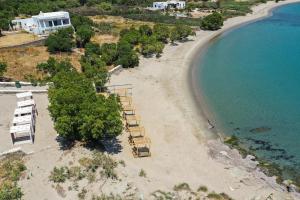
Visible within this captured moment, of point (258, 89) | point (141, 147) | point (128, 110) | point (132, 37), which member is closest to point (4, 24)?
point (132, 37)

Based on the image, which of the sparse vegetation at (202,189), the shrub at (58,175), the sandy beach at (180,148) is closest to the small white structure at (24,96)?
the sandy beach at (180,148)

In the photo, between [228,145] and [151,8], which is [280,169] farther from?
[151,8]

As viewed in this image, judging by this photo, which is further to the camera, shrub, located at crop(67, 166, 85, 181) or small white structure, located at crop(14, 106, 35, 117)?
small white structure, located at crop(14, 106, 35, 117)

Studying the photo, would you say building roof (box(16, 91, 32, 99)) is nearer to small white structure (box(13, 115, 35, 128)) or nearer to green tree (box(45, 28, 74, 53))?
small white structure (box(13, 115, 35, 128))

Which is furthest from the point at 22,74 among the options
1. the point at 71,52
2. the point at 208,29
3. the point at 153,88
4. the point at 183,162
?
the point at 208,29

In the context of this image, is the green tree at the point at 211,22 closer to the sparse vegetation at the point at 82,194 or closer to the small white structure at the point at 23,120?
the small white structure at the point at 23,120

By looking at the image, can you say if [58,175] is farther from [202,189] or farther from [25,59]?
[25,59]

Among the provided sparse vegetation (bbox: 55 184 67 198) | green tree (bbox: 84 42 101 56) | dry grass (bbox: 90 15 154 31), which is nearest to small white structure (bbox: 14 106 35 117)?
sparse vegetation (bbox: 55 184 67 198)
